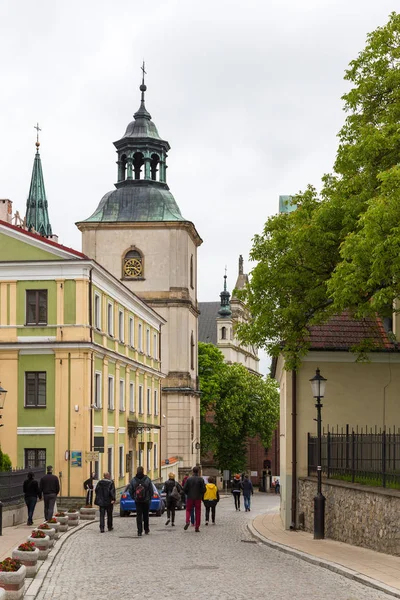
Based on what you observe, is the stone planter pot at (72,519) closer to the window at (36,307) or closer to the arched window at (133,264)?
the window at (36,307)

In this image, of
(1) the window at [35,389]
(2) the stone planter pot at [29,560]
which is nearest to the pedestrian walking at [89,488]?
(1) the window at [35,389]

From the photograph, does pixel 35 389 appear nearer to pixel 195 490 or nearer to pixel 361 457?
pixel 195 490

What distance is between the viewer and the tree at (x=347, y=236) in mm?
19828

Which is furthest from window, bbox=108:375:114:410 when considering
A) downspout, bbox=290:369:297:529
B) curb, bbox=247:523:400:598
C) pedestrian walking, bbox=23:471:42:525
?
curb, bbox=247:523:400:598

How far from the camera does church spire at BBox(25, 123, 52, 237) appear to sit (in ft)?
382

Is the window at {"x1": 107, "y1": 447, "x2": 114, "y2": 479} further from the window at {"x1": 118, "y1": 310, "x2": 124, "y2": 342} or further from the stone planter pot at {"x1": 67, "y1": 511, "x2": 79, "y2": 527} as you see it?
the stone planter pot at {"x1": 67, "y1": 511, "x2": 79, "y2": 527}

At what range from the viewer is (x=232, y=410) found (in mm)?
90562

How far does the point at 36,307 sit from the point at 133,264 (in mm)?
30051

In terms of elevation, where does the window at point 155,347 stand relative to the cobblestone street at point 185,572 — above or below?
above

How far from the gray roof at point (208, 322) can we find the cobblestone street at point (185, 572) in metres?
103

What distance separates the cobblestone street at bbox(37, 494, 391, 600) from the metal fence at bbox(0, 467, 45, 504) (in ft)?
11.8

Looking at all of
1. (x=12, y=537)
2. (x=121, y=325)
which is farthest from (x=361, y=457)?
(x=121, y=325)

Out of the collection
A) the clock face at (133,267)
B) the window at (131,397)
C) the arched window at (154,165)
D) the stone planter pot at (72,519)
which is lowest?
the stone planter pot at (72,519)

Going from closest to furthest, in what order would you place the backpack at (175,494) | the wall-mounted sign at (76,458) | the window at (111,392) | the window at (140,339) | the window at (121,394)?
the backpack at (175,494) < the wall-mounted sign at (76,458) < the window at (111,392) < the window at (121,394) < the window at (140,339)
